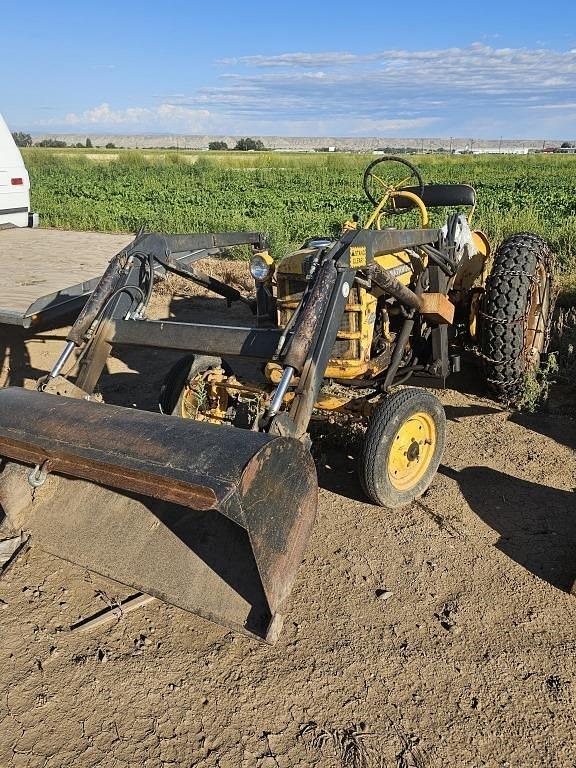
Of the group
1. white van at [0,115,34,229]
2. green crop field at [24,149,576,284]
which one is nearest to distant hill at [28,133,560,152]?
green crop field at [24,149,576,284]

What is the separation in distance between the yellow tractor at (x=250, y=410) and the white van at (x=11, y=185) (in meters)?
3.67

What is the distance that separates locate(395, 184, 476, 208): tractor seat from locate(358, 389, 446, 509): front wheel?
6.17ft

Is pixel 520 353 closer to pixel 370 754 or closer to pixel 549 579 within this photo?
pixel 549 579

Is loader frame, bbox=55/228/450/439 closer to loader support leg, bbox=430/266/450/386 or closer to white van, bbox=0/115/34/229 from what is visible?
loader support leg, bbox=430/266/450/386

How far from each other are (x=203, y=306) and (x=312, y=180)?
835 inches

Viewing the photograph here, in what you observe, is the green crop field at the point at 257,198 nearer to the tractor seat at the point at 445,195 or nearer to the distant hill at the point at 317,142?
the tractor seat at the point at 445,195

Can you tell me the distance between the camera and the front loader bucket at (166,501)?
2.33 meters

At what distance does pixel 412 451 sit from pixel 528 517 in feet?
2.32

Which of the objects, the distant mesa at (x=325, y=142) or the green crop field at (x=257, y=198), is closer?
the green crop field at (x=257, y=198)

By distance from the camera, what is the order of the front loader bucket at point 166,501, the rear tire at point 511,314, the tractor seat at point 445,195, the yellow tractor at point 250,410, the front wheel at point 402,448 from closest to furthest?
the front loader bucket at point 166,501, the yellow tractor at point 250,410, the front wheel at point 402,448, the rear tire at point 511,314, the tractor seat at point 445,195

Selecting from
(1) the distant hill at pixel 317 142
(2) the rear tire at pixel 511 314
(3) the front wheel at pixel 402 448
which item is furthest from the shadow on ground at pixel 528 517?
(1) the distant hill at pixel 317 142

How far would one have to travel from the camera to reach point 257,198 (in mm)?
20391

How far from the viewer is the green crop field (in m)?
11.6

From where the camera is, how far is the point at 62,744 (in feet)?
7.20
